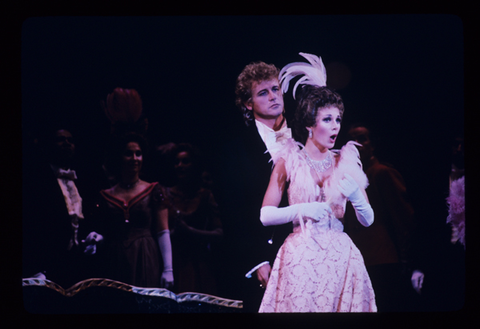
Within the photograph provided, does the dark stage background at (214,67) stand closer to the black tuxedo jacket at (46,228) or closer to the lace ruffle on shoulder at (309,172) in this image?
the lace ruffle on shoulder at (309,172)

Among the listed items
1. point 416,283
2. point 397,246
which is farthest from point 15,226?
point 416,283

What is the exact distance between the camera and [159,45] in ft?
7.54

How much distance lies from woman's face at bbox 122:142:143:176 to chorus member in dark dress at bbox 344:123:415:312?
1440 mm

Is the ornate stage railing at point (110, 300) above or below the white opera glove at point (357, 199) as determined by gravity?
below

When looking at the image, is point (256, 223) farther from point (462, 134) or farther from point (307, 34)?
point (462, 134)

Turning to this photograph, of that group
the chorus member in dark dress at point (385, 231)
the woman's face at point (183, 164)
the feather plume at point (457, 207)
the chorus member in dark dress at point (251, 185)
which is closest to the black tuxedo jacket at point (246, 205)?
the chorus member in dark dress at point (251, 185)

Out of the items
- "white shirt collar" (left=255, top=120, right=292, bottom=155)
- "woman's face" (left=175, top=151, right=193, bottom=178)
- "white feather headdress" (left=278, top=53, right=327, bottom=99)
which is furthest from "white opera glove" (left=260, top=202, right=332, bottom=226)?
"white feather headdress" (left=278, top=53, right=327, bottom=99)

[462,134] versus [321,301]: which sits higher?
[462,134]

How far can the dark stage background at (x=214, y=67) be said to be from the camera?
2.30m

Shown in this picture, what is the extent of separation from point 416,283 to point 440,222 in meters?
0.45

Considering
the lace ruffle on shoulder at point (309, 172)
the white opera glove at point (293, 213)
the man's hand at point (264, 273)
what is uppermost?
the lace ruffle on shoulder at point (309, 172)

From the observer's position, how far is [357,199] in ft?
7.59

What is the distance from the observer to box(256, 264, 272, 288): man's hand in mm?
2299

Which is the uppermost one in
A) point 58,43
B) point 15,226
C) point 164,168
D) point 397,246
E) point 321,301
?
point 58,43
